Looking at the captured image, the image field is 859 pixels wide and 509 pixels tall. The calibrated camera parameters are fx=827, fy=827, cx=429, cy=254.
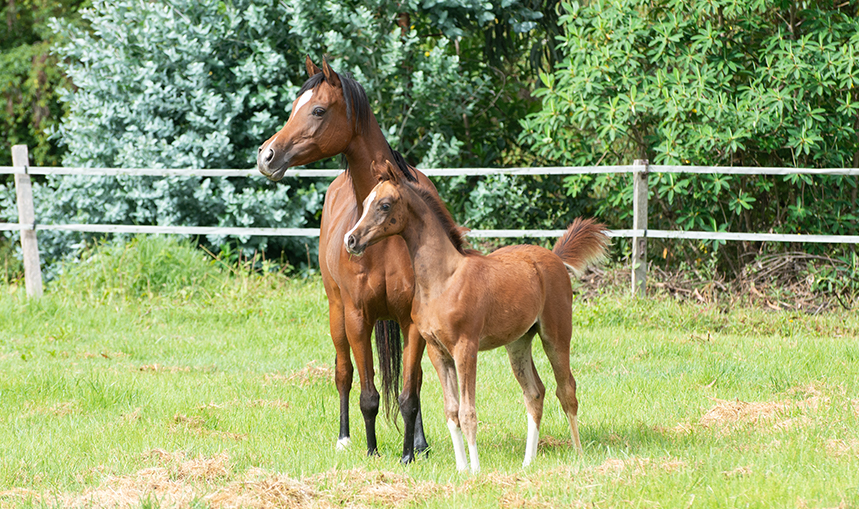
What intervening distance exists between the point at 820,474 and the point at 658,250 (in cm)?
625

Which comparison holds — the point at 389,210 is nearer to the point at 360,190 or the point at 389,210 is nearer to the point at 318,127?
the point at 360,190

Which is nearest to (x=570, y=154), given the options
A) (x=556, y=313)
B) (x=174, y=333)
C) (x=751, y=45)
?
(x=751, y=45)

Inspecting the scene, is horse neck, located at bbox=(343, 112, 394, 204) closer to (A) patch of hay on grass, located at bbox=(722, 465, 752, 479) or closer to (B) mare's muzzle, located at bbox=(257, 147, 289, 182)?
(B) mare's muzzle, located at bbox=(257, 147, 289, 182)

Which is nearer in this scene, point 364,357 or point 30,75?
point 364,357

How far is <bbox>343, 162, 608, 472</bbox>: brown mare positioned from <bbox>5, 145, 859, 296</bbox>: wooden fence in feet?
13.8

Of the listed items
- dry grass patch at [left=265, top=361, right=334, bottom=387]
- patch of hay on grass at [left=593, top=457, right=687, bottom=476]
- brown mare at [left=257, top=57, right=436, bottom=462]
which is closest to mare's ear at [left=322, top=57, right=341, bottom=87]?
brown mare at [left=257, top=57, right=436, bottom=462]

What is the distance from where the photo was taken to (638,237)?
8805mm

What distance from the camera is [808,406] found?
16.8ft

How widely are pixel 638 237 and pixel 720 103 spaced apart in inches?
62.5

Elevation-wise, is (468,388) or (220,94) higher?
(220,94)

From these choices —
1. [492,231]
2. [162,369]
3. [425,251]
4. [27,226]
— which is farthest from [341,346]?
[27,226]

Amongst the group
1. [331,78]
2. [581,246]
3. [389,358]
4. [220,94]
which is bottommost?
[389,358]

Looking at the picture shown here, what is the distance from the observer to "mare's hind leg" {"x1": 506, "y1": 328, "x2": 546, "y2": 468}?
4.42 meters

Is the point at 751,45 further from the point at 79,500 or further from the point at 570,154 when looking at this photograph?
the point at 79,500
